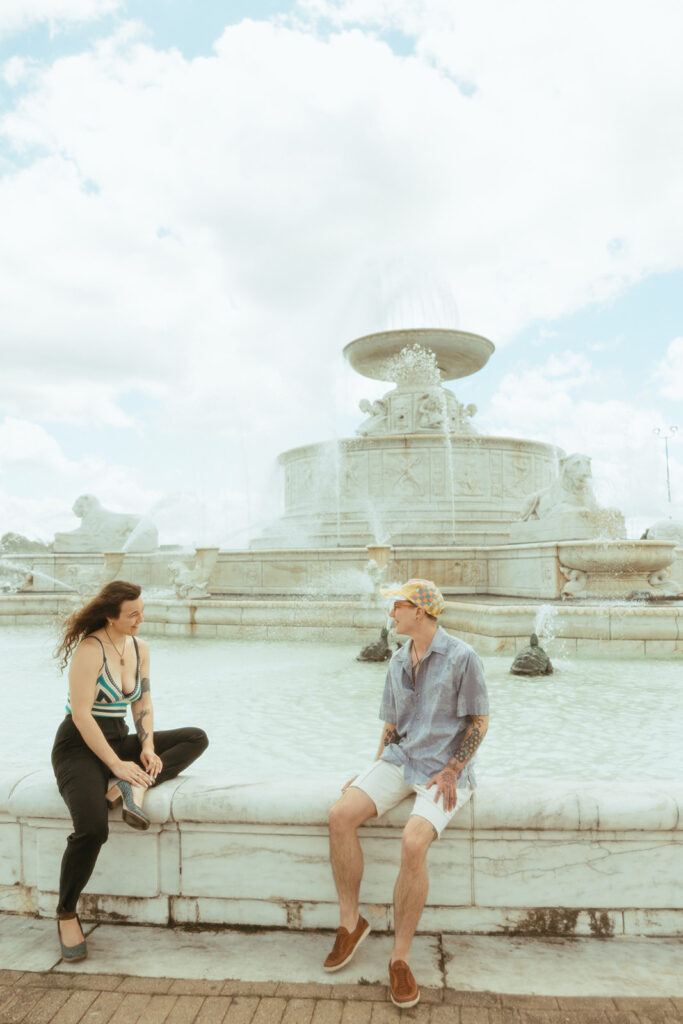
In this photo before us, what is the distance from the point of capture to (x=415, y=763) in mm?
2777

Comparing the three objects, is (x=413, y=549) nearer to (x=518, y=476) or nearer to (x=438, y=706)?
(x=518, y=476)

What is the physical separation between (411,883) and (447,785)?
347 mm

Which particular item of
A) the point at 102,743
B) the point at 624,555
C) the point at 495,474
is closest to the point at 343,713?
the point at 102,743

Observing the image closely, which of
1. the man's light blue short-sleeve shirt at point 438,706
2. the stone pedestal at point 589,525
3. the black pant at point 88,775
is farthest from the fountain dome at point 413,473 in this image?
the man's light blue short-sleeve shirt at point 438,706

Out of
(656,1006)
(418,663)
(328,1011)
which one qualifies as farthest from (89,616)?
(656,1006)

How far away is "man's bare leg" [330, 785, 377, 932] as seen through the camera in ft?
8.55

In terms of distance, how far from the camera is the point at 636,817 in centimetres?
266

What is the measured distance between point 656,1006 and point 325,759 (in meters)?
2.89

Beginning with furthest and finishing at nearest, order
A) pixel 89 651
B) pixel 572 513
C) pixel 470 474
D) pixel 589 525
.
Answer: pixel 470 474, pixel 572 513, pixel 589 525, pixel 89 651

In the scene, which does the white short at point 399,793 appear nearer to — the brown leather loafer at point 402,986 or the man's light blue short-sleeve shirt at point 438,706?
the man's light blue short-sleeve shirt at point 438,706

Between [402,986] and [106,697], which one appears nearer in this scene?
[402,986]

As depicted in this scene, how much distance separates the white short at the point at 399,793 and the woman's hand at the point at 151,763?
2.67 ft

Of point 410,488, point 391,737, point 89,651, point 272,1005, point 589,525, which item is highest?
point 410,488

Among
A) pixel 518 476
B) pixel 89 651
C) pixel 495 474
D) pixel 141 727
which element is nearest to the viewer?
pixel 89 651
